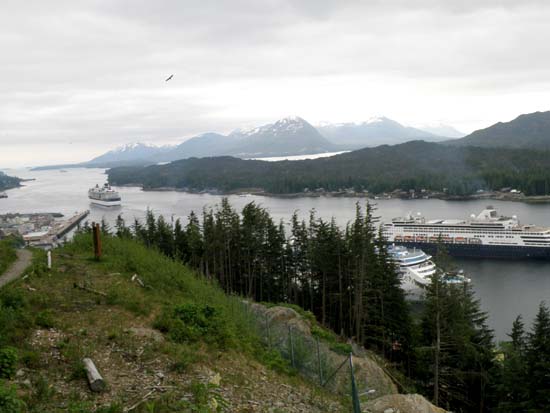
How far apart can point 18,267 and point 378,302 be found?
9.77 metres

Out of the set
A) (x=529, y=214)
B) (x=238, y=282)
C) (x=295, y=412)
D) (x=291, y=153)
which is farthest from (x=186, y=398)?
(x=291, y=153)

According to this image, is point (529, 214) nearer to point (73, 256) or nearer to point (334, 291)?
point (334, 291)

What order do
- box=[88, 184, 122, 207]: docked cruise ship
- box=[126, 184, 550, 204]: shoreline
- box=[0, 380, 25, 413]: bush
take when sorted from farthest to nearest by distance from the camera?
box=[88, 184, 122, 207]: docked cruise ship
box=[126, 184, 550, 204]: shoreline
box=[0, 380, 25, 413]: bush

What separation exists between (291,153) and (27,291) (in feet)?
622

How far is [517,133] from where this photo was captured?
375 ft

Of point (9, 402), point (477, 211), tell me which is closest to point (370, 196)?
point (477, 211)

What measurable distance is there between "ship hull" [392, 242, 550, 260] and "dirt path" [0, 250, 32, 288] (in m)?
26.1

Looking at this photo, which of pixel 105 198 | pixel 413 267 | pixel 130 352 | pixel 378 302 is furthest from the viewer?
pixel 105 198

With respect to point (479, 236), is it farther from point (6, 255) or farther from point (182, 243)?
point (6, 255)

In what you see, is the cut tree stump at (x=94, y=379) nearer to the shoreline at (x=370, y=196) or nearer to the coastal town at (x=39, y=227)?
the coastal town at (x=39, y=227)

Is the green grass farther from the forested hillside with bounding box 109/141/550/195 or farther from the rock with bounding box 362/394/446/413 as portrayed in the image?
the forested hillside with bounding box 109/141/550/195

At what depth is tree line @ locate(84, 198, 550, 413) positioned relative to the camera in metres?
9.05

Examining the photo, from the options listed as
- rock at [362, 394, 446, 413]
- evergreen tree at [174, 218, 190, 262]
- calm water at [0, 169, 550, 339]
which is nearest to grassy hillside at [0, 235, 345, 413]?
rock at [362, 394, 446, 413]

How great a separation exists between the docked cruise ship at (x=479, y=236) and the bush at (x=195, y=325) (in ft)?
81.5
